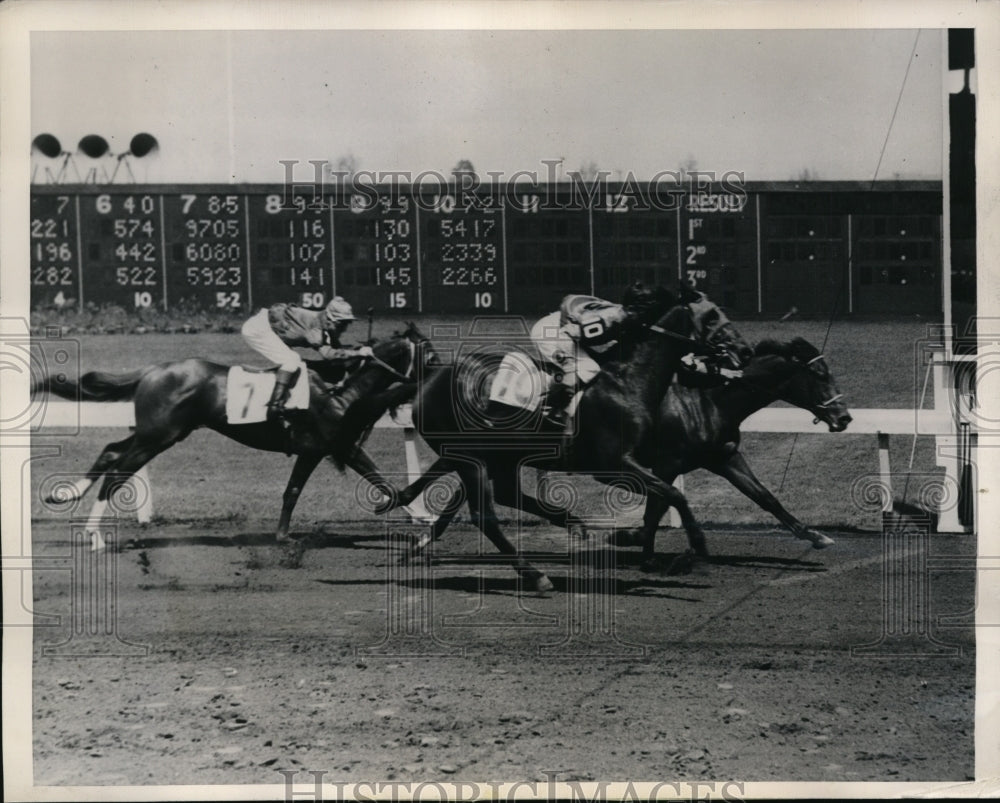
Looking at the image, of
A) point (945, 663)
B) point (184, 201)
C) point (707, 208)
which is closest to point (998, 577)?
point (945, 663)

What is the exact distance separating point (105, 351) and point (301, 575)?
1612 millimetres

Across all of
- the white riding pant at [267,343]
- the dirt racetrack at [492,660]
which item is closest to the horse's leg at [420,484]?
the dirt racetrack at [492,660]

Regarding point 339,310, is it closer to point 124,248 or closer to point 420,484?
point 420,484

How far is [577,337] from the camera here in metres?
6.78

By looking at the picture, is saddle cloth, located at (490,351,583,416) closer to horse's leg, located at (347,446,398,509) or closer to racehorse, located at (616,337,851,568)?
racehorse, located at (616,337,851,568)

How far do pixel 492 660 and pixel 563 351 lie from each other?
1695mm

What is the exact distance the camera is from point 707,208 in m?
6.69

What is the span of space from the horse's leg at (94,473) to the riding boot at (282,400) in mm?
780

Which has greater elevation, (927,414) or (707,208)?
(707,208)

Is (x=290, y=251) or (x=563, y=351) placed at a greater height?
(x=290, y=251)

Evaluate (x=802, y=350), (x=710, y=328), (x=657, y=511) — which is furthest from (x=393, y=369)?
(x=802, y=350)

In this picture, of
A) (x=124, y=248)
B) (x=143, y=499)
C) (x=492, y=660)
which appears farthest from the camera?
(x=143, y=499)

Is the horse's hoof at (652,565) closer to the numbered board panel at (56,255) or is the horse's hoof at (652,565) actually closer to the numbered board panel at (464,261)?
the numbered board panel at (464,261)

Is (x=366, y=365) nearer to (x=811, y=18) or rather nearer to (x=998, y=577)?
(x=811, y=18)
